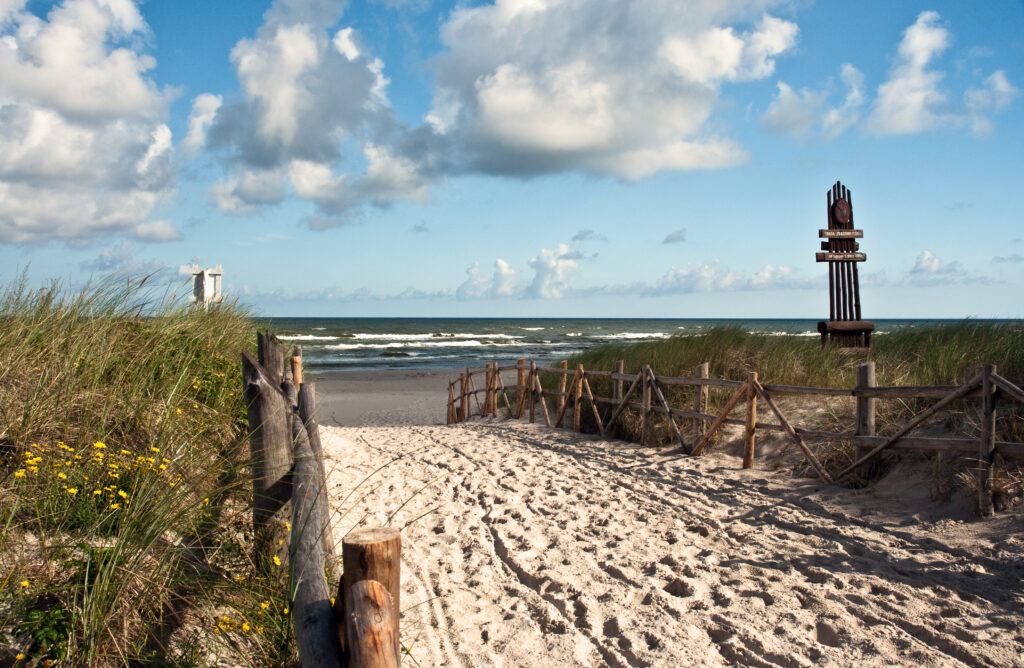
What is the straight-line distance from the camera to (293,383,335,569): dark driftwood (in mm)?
3693

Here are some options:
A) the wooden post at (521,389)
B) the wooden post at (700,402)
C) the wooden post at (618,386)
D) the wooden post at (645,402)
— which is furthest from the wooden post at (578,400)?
the wooden post at (700,402)

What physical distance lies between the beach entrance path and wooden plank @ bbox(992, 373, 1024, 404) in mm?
925

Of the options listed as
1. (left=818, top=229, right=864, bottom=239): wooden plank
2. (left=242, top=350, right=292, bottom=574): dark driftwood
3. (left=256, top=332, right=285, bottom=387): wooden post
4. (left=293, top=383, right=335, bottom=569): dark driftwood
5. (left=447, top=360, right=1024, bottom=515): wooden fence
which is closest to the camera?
(left=293, top=383, right=335, bottom=569): dark driftwood

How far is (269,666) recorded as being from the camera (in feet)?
9.80

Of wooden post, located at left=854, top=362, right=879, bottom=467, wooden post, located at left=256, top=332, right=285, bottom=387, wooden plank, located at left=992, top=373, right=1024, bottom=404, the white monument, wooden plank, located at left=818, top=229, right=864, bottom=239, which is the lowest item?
wooden post, located at left=854, top=362, right=879, bottom=467

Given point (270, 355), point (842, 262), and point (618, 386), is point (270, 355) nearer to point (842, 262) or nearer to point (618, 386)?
point (618, 386)

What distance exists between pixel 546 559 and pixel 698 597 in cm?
129

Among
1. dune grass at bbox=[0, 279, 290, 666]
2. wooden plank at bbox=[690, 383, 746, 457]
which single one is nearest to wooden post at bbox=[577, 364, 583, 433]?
wooden plank at bbox=[690, 383, 746, 457]

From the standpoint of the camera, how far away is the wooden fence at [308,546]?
254 centimetres

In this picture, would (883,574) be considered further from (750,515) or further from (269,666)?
(269,666)

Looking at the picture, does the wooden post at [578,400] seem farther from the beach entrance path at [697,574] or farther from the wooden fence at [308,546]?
the wooden fence at [308,546]

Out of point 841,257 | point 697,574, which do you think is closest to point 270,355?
point 697,574

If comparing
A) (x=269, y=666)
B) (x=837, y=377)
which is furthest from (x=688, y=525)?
(x=837, y=377)

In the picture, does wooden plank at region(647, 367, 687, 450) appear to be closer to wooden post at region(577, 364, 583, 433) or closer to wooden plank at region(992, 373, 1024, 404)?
wooden post at region(577, 364, 583, 433)
